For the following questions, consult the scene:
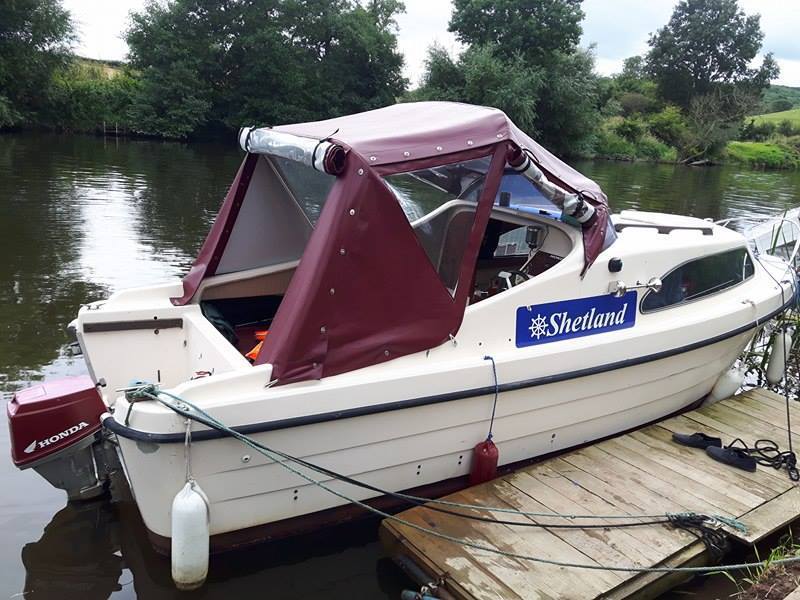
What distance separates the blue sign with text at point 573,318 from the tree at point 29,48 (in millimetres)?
31272

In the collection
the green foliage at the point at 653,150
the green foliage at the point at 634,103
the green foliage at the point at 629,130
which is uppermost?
the green foliage at the point at 634,103

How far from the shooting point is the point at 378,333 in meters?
3.61

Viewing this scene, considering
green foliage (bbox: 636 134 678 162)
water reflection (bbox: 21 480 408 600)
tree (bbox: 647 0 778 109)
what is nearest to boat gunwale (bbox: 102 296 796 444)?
water reflection (bbox: 21 480 408 600)

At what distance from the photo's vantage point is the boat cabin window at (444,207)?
12.2 ft

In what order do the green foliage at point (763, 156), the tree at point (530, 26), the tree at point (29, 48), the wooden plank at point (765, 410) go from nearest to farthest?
the wooden plank at point (765, 410), the tree at point (29, 48), the tree at point (530, 26), the green foliage at point (763, 156)

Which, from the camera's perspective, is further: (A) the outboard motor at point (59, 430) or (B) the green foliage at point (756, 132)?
(B) the green foliage at point (756, 132)

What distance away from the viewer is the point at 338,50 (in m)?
38.3

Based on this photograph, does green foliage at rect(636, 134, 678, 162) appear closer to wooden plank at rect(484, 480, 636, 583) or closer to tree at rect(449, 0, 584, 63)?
tree at rect(449, 0, 584, 63)

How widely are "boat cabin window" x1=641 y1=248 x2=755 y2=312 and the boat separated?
0.03 metres

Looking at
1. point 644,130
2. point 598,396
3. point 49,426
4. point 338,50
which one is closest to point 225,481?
point 49,426

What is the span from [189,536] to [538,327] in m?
2.37

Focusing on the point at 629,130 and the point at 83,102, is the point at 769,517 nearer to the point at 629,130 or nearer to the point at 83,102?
the point at 83,102

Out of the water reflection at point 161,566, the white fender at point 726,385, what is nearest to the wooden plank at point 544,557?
the water reflection at point 161,566

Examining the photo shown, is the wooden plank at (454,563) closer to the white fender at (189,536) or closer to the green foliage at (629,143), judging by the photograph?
the white fender at (189,536)
